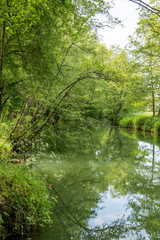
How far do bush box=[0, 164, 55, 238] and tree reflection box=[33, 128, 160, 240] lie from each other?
252mm

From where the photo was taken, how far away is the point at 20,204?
2973 millimetres

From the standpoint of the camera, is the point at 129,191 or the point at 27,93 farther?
the point at 27,93

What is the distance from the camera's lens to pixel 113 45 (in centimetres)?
2945

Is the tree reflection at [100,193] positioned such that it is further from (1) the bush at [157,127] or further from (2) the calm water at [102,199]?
(1) the bush at [157,127]

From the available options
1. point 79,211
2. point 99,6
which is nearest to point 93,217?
point 79,211

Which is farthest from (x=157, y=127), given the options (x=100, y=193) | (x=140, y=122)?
(x=100, y=193)

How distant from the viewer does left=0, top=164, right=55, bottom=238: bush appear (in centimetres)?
281

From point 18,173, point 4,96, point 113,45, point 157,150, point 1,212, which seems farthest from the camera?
point 113,45

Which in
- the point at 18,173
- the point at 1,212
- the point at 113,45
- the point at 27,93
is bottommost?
the point at 1,212

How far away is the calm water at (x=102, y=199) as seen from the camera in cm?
329

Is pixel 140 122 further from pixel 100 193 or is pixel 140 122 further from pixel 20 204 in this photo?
pixel 20 204

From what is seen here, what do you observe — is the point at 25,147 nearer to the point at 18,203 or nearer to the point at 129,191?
the point at 129,191

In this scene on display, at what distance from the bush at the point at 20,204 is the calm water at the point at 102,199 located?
22 centimetres

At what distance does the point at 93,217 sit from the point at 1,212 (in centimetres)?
164
